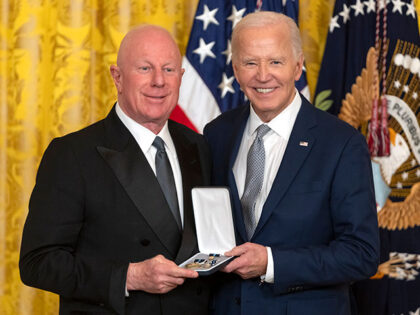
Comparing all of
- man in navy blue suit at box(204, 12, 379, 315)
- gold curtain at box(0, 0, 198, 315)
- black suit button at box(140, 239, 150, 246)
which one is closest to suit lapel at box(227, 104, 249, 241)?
man in navy blue suit at box(204, 12, 379, 315)

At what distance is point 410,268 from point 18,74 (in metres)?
2.36

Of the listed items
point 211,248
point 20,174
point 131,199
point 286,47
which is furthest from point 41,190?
point 20,174

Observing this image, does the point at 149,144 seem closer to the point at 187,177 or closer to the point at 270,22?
the point at 187,177

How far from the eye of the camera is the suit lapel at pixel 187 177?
195 centimetres

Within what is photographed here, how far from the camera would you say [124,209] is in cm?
194

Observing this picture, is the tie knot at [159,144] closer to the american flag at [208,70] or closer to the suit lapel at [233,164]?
the suit lapel at [233,164]

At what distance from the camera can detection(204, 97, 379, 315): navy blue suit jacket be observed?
6.51 feet

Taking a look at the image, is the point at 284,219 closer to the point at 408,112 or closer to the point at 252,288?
the point at 252,288

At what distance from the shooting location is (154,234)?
6.37 ft

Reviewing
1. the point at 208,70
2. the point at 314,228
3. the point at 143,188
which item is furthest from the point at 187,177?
the point at 208,70

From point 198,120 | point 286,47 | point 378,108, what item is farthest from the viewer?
point 198,120

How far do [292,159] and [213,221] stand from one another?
36 cm

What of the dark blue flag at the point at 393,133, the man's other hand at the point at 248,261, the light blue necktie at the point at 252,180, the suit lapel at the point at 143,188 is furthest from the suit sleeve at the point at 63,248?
the dark blue flag at the point at 393,133

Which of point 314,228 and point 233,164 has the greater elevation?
point 233,164
